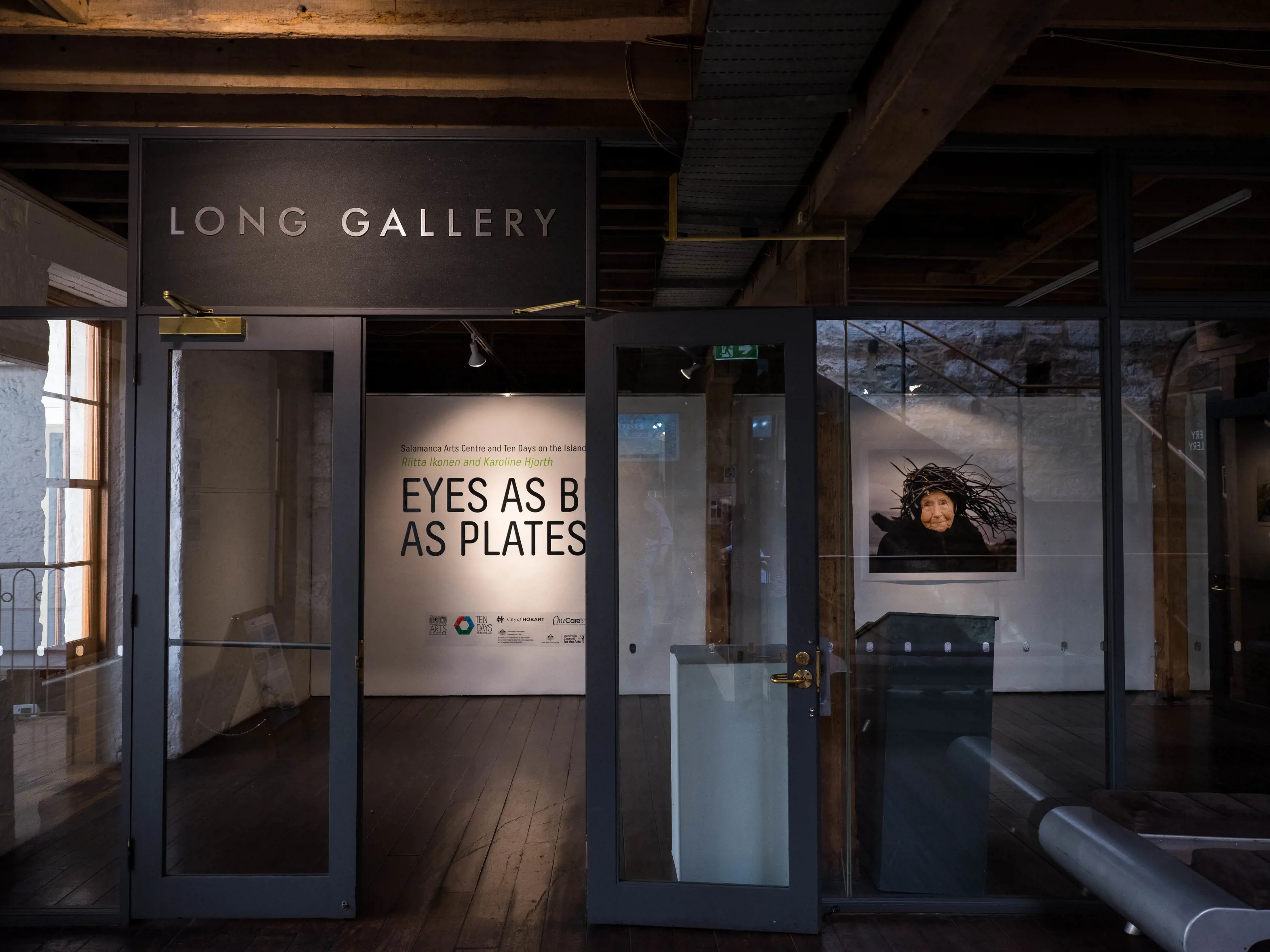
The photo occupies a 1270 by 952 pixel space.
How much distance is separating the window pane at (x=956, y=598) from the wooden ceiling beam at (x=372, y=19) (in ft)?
4.57

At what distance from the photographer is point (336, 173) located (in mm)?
3477

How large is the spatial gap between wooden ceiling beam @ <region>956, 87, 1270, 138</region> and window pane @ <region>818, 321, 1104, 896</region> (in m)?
0.80

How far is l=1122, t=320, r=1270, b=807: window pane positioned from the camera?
3.55 meters

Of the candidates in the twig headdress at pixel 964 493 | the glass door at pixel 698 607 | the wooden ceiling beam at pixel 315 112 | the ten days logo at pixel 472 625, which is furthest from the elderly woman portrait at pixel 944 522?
the ten days logo at pixel 472 625

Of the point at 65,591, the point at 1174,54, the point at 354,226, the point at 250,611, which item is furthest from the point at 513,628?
the point at 1174,54

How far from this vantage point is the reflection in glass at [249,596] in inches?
135

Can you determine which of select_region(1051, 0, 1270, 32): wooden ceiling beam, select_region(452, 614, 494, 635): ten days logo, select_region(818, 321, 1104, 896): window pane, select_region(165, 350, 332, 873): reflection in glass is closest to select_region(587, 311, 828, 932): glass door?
select_region(818, 321, 1104, 896): window pane

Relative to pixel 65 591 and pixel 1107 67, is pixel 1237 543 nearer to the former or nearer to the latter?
pixel 1107 67

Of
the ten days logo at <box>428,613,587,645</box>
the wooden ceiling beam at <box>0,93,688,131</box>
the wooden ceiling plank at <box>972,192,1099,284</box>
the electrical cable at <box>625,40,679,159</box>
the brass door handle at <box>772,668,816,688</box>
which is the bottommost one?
the ten days logo at <box>428,613,587,645</box>

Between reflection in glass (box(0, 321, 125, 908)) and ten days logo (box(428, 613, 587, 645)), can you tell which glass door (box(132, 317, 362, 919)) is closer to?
reflection in glass (box(0, 321, 125, 908))

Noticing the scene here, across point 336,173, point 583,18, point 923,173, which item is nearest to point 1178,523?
point 923,173

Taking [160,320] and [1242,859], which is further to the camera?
[160,320]

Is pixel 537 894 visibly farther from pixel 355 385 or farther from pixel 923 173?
pixel 923 173

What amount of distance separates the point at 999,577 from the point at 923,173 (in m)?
1.70
